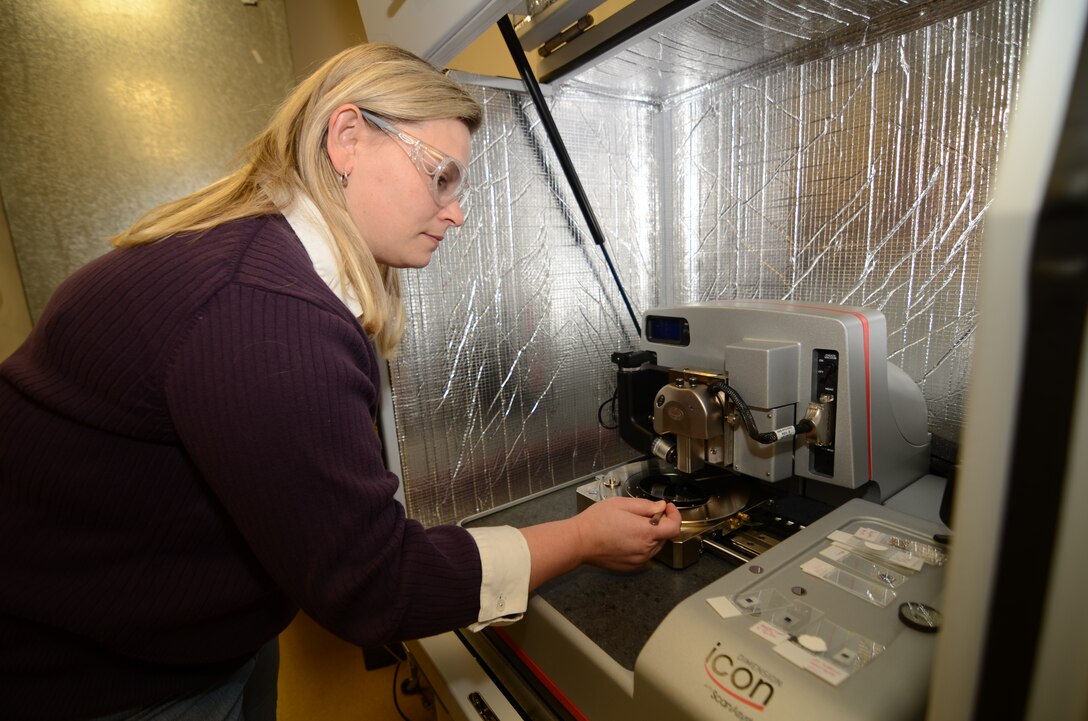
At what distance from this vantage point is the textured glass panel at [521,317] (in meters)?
1.11

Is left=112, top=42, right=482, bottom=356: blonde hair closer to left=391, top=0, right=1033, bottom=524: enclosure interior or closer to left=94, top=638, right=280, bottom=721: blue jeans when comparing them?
left=391, top=0, right=1033, bottom=524: enclosure interior

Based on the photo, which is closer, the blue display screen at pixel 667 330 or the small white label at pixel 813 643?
the small white label at pixel 813 643

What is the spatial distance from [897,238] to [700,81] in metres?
0.58

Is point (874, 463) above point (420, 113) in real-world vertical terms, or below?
below

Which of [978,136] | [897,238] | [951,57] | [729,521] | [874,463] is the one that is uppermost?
[951,57]

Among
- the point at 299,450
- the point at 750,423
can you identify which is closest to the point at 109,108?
the point at 299,450

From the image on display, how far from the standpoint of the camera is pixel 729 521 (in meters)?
0.83

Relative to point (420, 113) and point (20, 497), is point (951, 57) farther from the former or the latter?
point (20, 497)

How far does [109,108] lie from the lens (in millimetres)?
1691

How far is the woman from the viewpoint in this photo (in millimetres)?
468

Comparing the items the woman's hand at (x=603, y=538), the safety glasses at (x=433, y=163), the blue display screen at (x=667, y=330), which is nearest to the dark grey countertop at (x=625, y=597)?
the woman's hand at (x=603, y=538)

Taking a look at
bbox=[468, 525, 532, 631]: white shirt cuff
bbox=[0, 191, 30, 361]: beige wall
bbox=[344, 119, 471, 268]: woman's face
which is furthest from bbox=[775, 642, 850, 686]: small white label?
bbox=[0, 191, 30, 361]: beige wall

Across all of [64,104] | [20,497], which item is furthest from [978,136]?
[64,104]

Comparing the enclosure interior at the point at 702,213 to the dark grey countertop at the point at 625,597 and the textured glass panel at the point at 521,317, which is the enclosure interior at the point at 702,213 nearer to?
the textured glass panel at the point at 521,317
